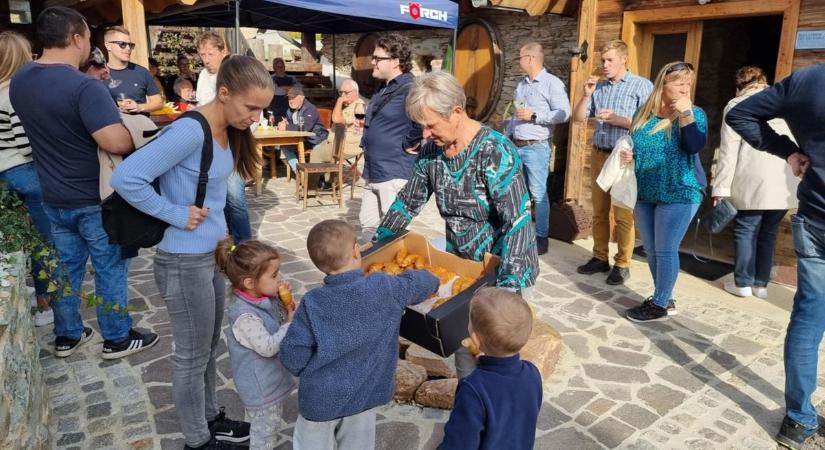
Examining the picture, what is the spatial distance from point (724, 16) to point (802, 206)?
3.35 metres

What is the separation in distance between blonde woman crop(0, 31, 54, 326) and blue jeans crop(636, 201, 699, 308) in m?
4.12

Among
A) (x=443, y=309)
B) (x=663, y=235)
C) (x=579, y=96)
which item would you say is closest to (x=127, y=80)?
(x=579, y=96)

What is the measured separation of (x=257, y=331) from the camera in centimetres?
234

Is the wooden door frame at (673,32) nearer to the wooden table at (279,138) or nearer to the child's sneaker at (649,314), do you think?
the child's sneaker at (649,314)

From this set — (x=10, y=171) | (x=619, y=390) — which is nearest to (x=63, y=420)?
(x=10, y=171)

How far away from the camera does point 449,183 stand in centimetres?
266

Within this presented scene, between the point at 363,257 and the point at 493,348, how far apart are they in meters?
1.07

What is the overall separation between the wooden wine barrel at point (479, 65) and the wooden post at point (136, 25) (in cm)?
428

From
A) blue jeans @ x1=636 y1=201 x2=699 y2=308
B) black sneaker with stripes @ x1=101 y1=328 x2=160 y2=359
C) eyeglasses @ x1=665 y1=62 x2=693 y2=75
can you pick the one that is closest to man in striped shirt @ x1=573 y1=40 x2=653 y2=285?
blue jeans @ x1=636 y1=201 x2=699 y2=308

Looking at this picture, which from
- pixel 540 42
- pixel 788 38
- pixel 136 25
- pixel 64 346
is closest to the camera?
pixel 64 346

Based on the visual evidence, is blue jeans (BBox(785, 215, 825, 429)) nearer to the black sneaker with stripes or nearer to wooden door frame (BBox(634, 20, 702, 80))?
wooden door frame (BBox(634, 20, 702, 80))

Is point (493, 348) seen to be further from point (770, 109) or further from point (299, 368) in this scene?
point (770, 109)

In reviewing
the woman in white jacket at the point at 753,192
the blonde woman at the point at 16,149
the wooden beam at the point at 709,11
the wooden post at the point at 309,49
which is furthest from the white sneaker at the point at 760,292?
the wooden post at the point at 309,49

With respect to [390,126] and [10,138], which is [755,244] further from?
[10,138]
